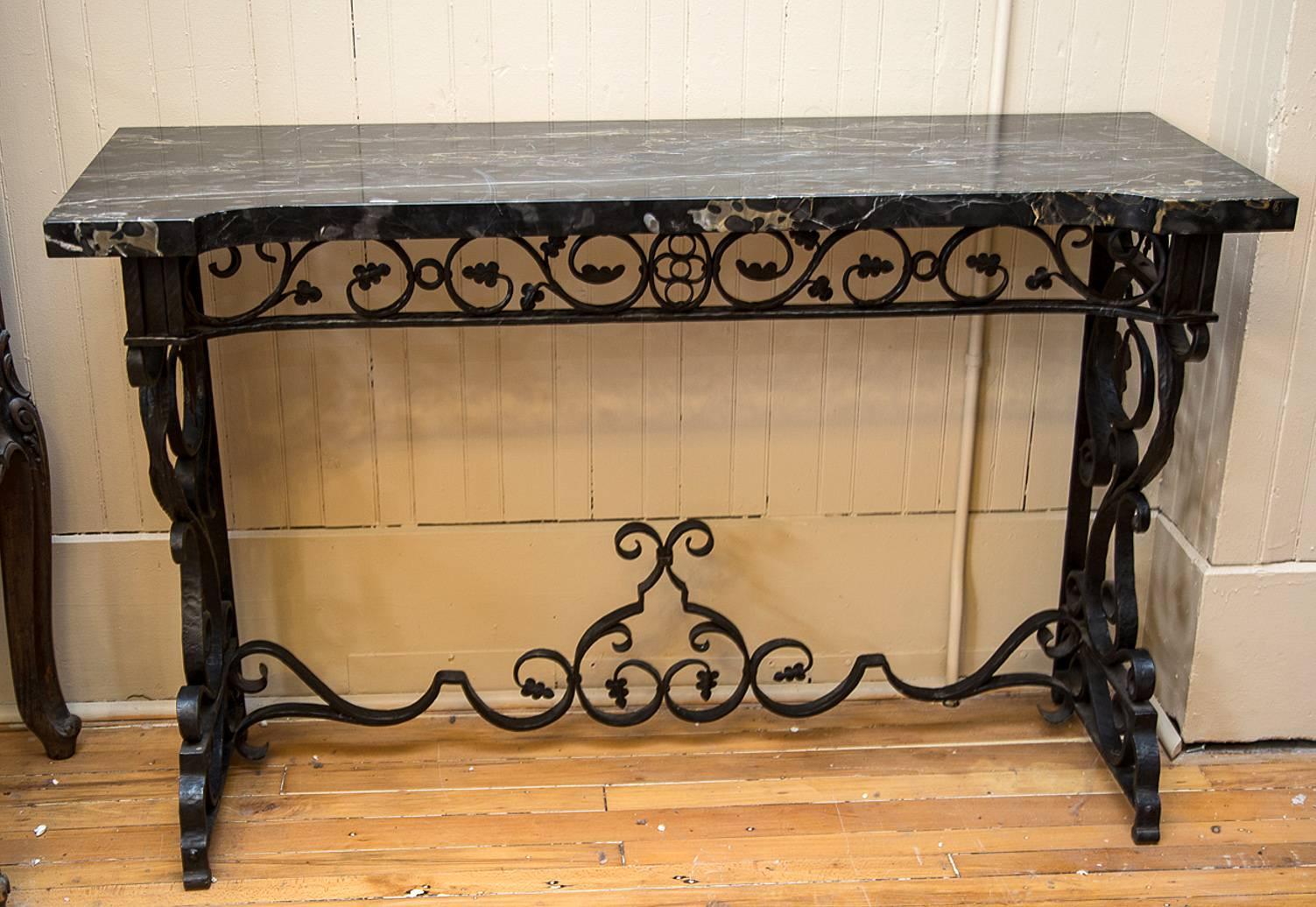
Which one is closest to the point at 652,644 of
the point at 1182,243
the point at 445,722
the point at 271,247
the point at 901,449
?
the point at 445,722

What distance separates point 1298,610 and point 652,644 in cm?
118

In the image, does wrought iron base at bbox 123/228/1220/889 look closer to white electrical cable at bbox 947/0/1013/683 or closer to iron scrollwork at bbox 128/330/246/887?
iron scrollwork at bbox 128/330/246/887

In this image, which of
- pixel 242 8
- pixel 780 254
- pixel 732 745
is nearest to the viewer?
pixel 242 8

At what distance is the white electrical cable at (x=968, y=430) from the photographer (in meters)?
2.42

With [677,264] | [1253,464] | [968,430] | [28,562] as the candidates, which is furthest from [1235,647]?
[28,562]

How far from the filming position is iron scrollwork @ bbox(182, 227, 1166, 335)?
6.95ft

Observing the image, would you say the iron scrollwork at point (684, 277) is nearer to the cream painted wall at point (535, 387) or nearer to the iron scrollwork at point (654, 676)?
the cream painted wall at point (535, 387)

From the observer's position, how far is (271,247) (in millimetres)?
2455

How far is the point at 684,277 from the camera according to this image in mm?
2258

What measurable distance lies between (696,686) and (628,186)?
1.08 m

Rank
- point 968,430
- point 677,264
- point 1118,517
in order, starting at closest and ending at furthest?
point 1118,517 → point 677,264 → point 968,430

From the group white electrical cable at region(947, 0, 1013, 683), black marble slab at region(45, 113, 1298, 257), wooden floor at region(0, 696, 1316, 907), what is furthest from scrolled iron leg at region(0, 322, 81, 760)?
white electrical cable at region(947, 0, 1013, 683)

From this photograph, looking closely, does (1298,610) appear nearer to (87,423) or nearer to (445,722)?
(445,722)

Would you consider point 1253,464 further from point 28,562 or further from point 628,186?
point 28,562
